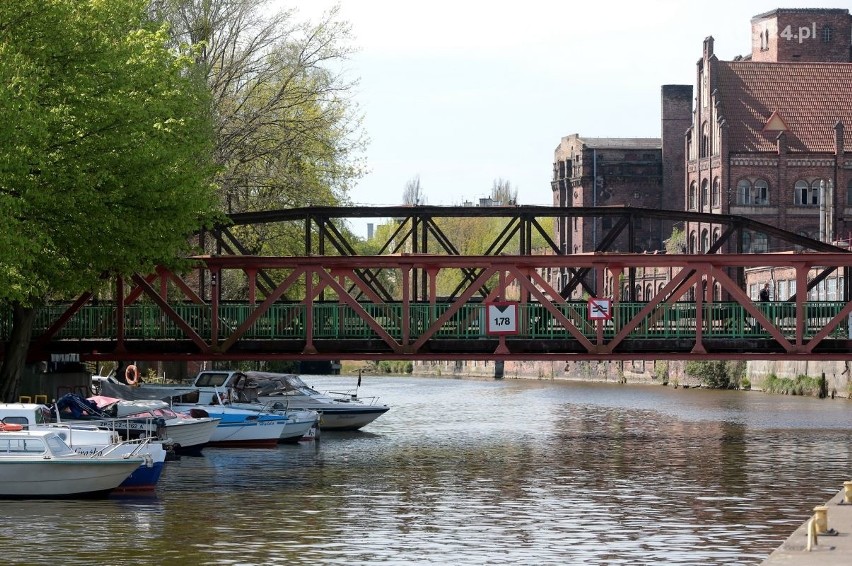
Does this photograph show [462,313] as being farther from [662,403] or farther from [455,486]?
[662,403]

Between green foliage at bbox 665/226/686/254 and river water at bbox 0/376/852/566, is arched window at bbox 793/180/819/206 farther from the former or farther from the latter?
river water at bbox 0/376/852/566

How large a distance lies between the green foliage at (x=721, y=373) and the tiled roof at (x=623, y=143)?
40900mm

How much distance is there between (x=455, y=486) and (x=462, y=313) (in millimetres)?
16215

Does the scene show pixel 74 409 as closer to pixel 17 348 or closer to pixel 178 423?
pixel 178 423

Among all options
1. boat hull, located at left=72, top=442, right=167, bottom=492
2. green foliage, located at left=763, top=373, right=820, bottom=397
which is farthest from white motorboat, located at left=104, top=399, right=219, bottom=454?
green foliage, located at left=763, top=373, right=820, bottom=397

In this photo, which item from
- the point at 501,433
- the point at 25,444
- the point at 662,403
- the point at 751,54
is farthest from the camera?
the point at 751,54

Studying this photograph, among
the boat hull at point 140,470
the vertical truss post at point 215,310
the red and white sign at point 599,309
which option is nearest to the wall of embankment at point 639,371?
the red and white sign at point 599,309

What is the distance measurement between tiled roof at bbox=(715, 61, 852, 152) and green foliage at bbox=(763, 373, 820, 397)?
28514 millimetres

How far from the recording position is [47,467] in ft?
112

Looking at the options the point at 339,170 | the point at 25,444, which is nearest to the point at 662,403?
the point at 339,170

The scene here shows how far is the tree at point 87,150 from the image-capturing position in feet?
127

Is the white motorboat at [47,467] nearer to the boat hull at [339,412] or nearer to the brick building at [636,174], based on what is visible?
the boat hull at [339,412]

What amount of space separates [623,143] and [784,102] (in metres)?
→ 25.1

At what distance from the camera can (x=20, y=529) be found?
3014cm
